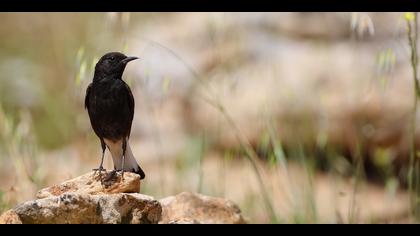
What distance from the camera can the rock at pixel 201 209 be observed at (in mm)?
4871

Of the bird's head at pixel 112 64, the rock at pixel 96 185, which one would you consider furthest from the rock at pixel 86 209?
the bird's head at pixel 112 64

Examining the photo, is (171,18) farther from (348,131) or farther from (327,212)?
(327,212)

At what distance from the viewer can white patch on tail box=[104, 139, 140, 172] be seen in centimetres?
496

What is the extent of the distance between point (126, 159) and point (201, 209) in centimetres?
53

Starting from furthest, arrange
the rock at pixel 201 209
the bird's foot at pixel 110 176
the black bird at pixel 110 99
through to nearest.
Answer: the rock at pixel 201 209
the black bird at pixel 110 99
the bird's foot at pixel 110 176

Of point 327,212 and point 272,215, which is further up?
point 272,215

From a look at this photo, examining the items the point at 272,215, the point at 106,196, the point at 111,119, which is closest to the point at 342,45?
the point at 272,215

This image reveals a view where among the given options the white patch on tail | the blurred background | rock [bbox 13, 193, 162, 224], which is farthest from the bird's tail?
the blurred background

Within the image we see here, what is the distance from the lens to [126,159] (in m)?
5.04

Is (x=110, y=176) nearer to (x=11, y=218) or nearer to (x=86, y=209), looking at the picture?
(x=86, y=209)

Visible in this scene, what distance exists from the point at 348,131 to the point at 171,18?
3.29 meters

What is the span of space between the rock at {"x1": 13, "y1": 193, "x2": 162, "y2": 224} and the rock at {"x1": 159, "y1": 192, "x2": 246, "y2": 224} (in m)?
0.75

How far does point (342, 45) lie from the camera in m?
10.2

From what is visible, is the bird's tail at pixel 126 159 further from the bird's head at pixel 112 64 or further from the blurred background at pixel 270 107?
the blurred background at pixel 270 107
